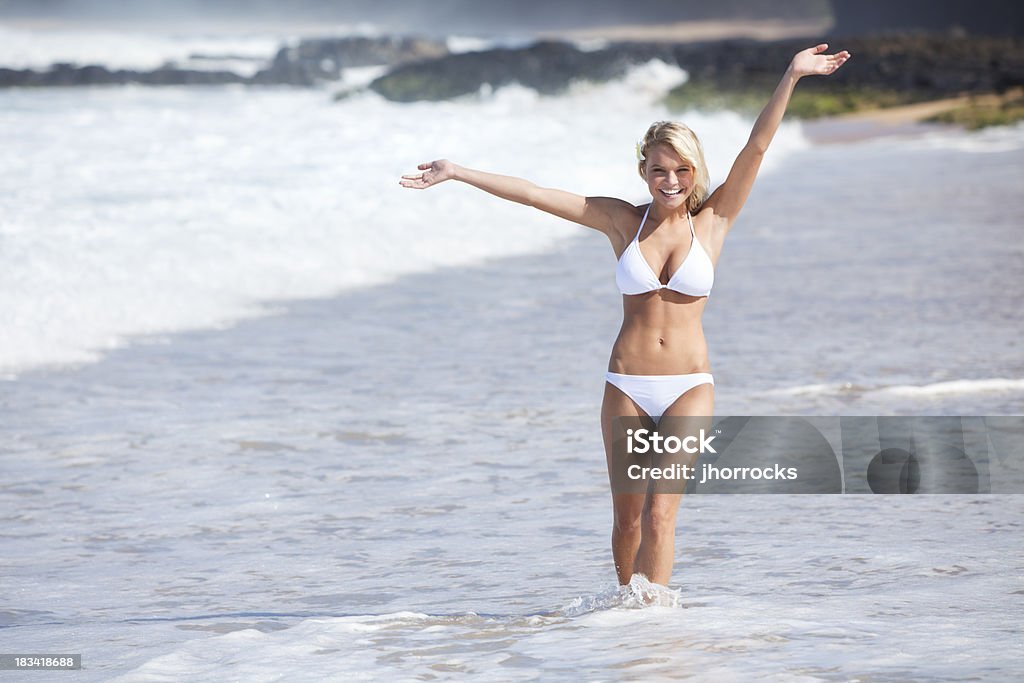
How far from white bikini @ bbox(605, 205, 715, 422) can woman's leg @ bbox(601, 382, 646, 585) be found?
0.03 m

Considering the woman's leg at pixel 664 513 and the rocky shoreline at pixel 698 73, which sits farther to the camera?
the rocky shoreline at pixel 698 73

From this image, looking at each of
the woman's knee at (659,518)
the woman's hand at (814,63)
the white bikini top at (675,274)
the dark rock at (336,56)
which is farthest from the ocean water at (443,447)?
the dark rock at (336,56)

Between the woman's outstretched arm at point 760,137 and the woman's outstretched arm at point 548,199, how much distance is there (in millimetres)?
305

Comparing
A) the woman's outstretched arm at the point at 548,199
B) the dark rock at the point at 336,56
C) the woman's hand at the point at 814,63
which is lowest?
the woman's outstretched arm at the point at 548,199

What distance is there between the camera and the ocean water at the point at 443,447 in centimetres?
484

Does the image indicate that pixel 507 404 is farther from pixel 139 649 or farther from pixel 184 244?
pixel 184 244

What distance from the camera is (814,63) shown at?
479cm

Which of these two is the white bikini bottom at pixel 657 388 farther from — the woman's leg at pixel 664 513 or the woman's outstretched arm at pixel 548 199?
the woman's outstretched arm at pixel 548 199

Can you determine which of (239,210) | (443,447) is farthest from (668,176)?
(239,210)

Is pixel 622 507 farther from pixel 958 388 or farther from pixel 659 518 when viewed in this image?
pixel 958 388

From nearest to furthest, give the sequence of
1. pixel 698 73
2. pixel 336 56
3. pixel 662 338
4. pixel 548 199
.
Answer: pixel 662 338 → pixel 548 199 → pixel 698 73 → pixel 336 56

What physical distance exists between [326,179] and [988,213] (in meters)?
9.97

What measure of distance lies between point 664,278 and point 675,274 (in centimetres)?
7

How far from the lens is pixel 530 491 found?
22.6 feet
